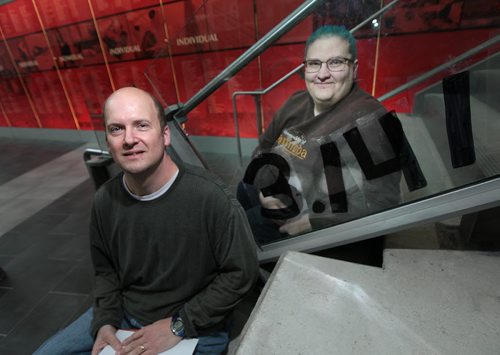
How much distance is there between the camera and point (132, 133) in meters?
1.07

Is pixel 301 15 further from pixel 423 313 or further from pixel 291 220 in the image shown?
pixel 423 313

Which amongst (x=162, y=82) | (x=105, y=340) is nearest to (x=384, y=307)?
(x=105, y=340)

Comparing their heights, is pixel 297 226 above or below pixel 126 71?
below

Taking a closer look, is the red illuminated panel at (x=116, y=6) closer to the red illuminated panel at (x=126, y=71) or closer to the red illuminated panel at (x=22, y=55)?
the red illuminated panel at (x=126, y=71)

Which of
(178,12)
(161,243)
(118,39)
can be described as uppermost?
(178,12)

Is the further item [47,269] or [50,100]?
[50,100]

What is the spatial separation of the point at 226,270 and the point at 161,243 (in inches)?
11.3

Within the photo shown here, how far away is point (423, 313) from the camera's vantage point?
3.24ft

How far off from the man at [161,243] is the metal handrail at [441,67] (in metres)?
1.05

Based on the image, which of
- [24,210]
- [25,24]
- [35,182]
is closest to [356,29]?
[24,210]

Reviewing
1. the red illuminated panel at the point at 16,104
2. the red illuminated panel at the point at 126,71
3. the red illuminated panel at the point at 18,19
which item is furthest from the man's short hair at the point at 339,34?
the red illuminated panel at the point at 16,104

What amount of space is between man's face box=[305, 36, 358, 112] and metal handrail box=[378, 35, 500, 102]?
0.22 meters

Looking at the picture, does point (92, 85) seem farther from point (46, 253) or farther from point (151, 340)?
point (151, 340)

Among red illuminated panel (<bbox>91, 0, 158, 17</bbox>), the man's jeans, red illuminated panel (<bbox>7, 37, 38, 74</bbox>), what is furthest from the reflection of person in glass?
red illuminated panel (<bbox>7, 37, 38, 74</bbox>)
